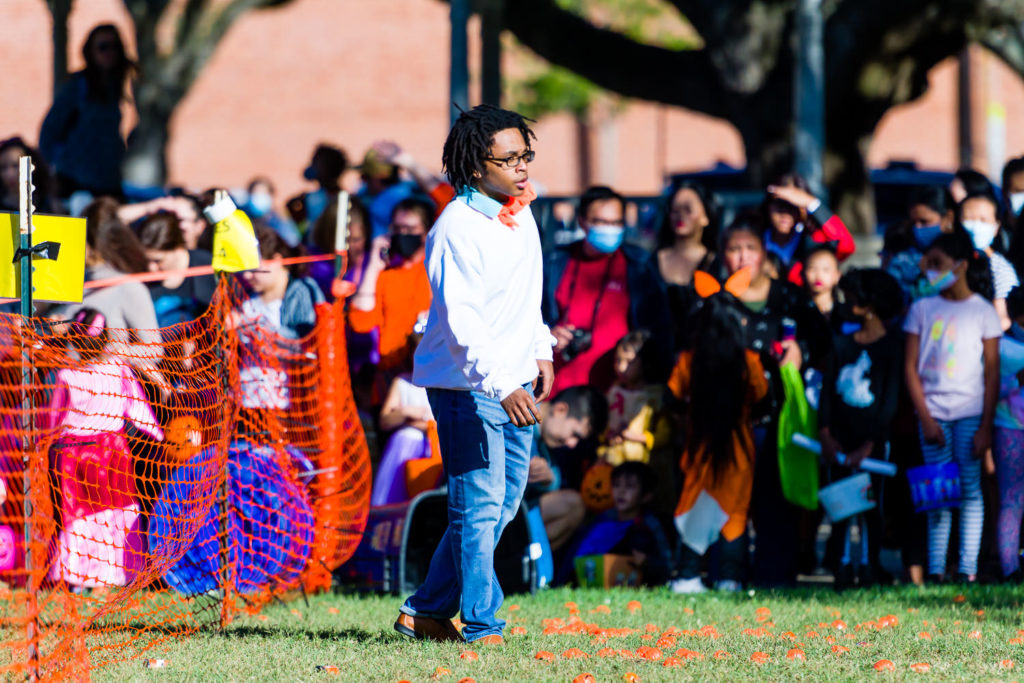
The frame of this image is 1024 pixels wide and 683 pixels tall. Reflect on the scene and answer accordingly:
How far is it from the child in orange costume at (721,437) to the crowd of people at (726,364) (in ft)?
0.03

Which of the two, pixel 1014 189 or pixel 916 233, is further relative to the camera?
pixel 916 233

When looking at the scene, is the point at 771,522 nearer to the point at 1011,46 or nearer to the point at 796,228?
the point at 796,228

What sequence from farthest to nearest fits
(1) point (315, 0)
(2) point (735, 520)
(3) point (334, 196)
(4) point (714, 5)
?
(1) point (315, 0) → (4) point (714, 5) → (3) point (334, 196) → (2) point (735, 520)

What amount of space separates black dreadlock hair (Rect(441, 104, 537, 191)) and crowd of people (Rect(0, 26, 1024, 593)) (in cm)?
220

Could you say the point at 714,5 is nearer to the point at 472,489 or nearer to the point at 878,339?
the point at 878,339

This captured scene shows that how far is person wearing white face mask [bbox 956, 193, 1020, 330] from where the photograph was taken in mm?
7805

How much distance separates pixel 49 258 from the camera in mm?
4828

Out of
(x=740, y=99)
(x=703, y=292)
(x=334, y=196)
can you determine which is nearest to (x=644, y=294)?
(x=703, y=292)

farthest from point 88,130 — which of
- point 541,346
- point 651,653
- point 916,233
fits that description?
point 651,653

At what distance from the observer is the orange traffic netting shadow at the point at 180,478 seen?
5.85 m

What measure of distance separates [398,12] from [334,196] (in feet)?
88.4

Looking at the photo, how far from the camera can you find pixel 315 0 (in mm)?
35688

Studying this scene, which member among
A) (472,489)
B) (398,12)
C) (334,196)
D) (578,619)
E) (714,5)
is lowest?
(578,619)

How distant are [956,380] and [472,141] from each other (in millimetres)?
3460
